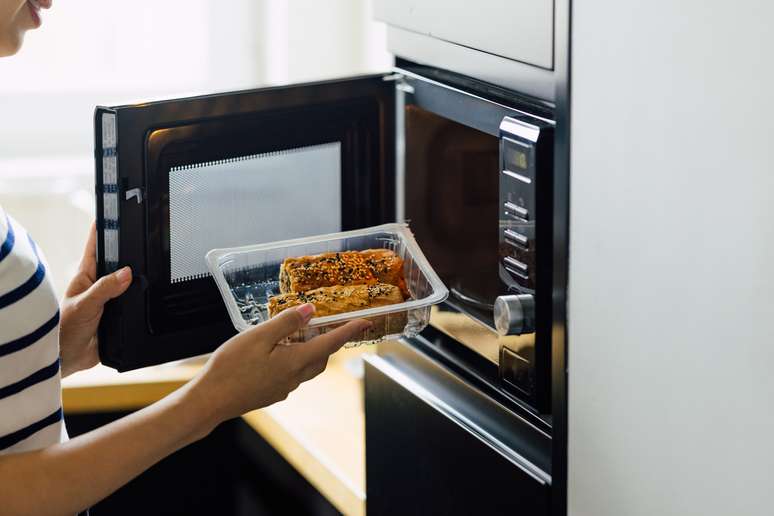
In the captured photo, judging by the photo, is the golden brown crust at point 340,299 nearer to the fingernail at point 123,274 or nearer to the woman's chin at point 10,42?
the fingernail at point 123,274

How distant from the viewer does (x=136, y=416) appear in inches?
37.5

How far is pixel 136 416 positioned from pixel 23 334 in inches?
4.9

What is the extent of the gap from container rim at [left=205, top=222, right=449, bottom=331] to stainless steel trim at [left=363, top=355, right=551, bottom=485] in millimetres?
153

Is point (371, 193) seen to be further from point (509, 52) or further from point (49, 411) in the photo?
point (49, 411)

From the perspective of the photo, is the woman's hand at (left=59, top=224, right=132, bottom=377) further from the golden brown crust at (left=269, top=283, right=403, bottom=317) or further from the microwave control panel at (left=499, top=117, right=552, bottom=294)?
the microwave control panel at (left=499, top=117, right=552, bottom=294)

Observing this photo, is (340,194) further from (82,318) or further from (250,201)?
(82,318)

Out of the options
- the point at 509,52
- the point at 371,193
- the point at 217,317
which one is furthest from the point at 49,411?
the point at 509,52

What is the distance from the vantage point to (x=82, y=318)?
113cm

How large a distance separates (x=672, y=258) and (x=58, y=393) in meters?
0.58

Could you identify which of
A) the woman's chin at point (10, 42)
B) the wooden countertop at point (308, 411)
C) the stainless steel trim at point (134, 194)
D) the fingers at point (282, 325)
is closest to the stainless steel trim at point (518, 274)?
the fingers at point (282, 325)

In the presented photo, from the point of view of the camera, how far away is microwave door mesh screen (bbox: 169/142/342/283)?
3.56 feet

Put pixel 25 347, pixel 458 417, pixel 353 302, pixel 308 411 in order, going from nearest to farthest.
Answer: pixel 25 347
pixel 353 302
pixel 458 417
pixel 308 411

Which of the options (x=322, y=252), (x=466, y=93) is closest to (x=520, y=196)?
(x=466, y=93)

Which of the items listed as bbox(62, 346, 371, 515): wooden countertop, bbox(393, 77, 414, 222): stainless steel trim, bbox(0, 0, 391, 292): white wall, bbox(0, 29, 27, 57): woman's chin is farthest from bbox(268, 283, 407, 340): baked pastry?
bbox(0, 0, 391, 292): white wall
